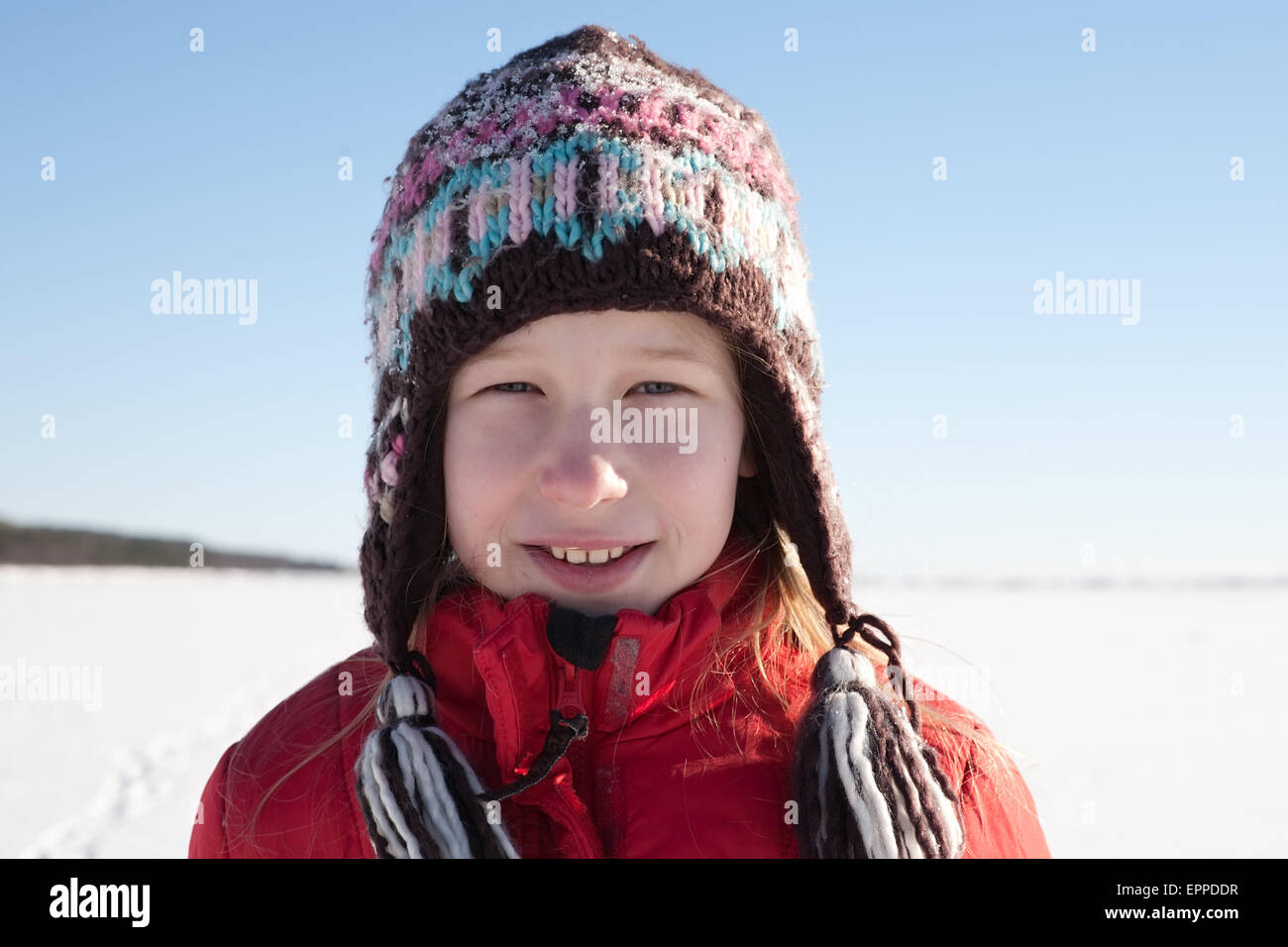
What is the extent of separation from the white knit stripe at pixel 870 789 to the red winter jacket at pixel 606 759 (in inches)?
5.5

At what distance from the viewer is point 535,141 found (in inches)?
69.6

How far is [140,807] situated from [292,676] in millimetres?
3567

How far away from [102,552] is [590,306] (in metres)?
28.3

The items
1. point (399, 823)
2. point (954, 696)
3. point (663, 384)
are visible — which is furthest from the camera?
point (954, 696)

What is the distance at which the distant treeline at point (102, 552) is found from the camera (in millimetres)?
25094

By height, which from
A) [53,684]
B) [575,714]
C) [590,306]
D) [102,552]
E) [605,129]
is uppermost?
[605,129]

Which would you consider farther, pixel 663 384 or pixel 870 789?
pixel 663 384

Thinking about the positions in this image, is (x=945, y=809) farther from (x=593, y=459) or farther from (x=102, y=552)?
(x=102, y=552)

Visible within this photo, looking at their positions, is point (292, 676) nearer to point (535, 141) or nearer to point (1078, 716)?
point (1078, 716)

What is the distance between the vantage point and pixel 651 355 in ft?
5.56

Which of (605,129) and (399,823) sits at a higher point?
(605,129)
